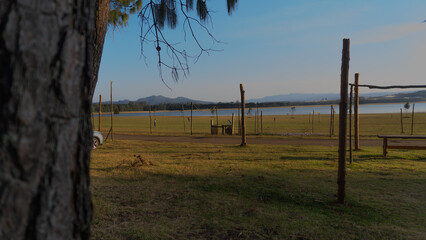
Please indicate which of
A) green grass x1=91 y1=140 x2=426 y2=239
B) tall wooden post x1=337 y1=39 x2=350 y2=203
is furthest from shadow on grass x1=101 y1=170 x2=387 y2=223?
tall wooden post x1=337 y1=39 x2=350 y2=203

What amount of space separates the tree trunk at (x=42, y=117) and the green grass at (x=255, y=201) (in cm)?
284

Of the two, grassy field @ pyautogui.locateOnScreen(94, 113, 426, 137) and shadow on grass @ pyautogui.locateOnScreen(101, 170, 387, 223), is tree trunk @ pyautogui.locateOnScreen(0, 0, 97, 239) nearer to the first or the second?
shadow on grass @ pyautogui.locateOnScreen(101, 170, 387, 223)

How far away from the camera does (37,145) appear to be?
2.43ft

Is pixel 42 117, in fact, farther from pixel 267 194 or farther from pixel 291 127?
pixel 291 127

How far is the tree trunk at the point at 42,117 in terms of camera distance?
0.70 meters

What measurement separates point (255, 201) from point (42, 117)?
4.42m

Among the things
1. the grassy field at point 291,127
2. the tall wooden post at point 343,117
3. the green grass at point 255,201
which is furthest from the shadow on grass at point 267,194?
the grassy field at point 291,127

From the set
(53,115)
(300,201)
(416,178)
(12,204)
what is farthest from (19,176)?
(416,178)

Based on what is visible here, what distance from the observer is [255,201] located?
4.77 m

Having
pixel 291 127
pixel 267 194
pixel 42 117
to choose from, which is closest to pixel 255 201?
pixel 267 194

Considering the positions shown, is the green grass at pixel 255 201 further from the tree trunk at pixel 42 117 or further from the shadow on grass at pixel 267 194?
the tree trunk at pixel 42 117

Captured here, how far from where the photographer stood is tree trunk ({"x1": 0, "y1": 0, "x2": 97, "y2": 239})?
696 mm

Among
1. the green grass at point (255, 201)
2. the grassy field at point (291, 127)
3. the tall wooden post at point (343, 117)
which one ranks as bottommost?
the grassy field at point (291, 127)

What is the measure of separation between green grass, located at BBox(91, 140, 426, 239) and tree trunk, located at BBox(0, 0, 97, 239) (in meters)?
2.84
